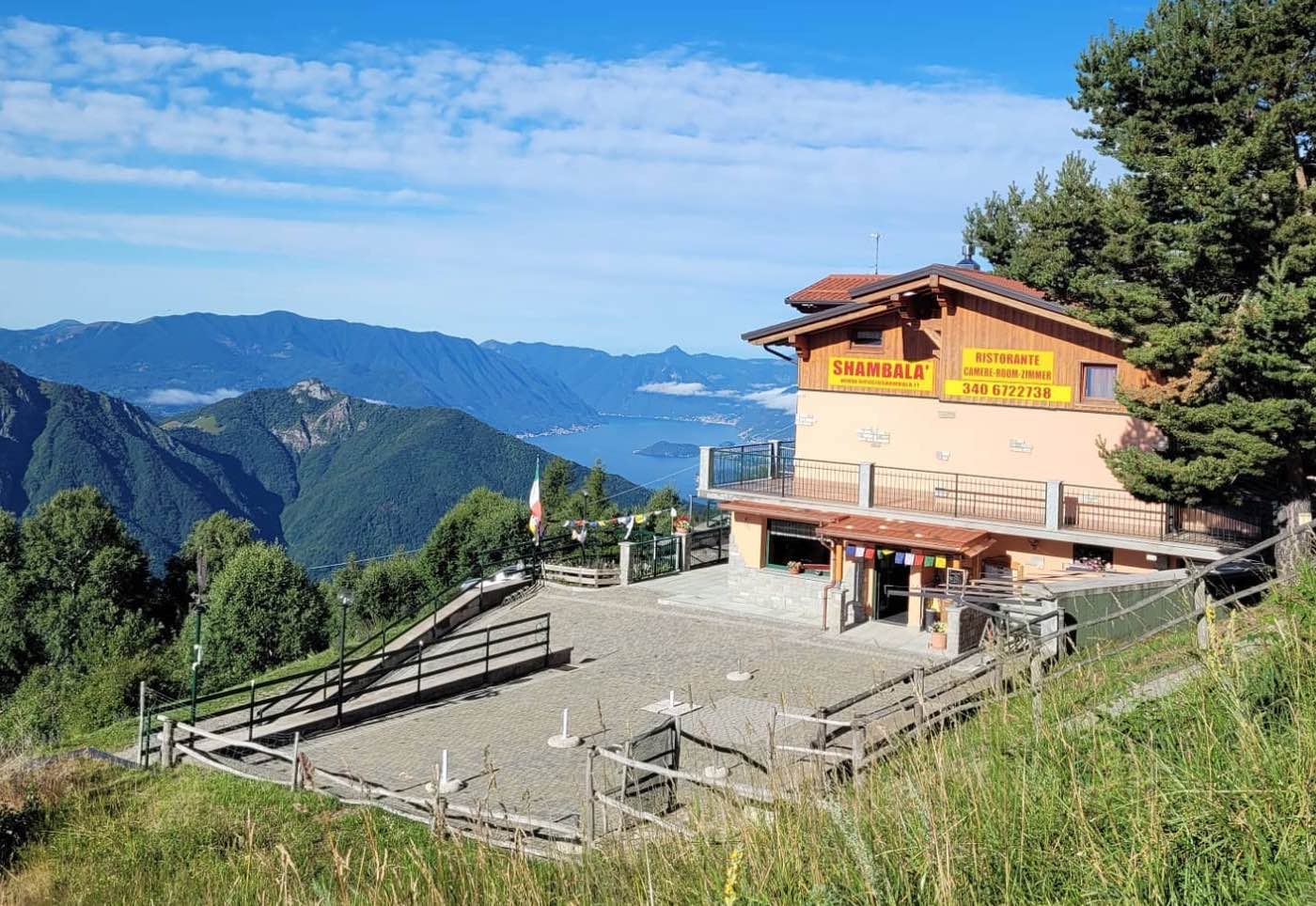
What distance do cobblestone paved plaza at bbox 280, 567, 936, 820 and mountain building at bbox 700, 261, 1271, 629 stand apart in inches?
86.3

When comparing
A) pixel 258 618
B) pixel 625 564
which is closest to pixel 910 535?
pixel 625 564

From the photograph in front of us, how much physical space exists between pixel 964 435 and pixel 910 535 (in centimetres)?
324

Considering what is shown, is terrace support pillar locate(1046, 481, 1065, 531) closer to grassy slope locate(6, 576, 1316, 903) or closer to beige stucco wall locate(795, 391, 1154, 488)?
beige stucco wall locate(795, 391, 1154, 488)

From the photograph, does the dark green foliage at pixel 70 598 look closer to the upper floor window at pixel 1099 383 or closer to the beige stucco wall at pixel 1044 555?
the beige stucco wall at pixel 1044 555

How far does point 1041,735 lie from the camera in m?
4.77

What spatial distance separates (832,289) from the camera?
1204 inches

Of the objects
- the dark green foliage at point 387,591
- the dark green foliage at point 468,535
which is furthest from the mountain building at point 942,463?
the dark green foliage at point 387,591

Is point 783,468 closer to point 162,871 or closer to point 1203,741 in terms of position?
point 162,871

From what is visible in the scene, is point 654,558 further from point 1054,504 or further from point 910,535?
point 1054,504

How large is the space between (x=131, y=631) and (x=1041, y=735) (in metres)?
49.4

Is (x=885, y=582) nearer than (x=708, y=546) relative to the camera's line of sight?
Yes

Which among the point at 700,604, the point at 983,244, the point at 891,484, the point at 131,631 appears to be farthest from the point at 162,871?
the point at 131,631

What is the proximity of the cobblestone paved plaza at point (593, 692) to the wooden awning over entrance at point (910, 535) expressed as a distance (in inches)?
87.5

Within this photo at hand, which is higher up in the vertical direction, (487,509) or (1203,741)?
(1203,741)
